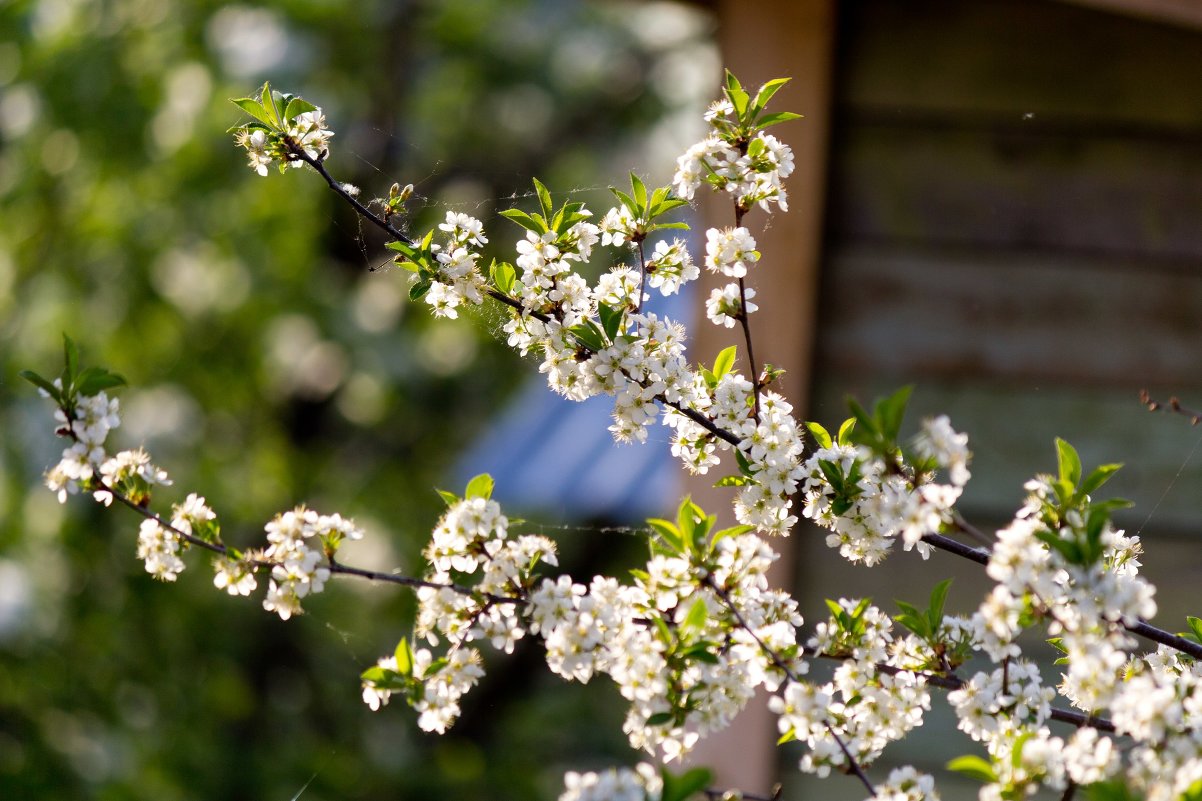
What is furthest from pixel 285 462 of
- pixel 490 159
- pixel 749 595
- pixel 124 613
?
pixel 749 595

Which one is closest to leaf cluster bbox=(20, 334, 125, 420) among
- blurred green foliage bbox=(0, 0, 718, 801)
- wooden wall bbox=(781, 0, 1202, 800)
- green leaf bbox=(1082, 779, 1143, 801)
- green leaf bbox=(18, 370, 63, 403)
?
green leaf bbox=(18, 370, 63, 403)

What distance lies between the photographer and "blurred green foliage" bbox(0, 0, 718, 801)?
3793 mm

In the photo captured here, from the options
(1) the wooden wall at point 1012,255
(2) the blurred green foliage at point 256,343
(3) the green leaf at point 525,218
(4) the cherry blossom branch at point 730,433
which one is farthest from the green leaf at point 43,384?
(2) the blurred green foliage at point 256,343

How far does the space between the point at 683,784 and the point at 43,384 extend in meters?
0.49

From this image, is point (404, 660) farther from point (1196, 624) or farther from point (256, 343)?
point (256, 343)

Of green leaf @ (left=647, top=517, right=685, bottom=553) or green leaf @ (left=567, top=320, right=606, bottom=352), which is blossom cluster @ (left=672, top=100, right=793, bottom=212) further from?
green leaf @ (left=647, top=517, right=685, bottom=553)

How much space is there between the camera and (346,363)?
480cm

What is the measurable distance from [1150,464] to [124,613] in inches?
150

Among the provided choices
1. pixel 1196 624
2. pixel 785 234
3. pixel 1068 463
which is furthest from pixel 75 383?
pixel 785 234

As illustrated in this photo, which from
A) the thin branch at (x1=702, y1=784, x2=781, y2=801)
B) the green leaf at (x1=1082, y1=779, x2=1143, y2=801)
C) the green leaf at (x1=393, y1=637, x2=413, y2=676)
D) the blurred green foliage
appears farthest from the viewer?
the blurred green foliage

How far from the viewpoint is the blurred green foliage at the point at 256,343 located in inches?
149

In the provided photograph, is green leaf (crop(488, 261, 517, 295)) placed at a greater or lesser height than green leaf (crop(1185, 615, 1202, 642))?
greater

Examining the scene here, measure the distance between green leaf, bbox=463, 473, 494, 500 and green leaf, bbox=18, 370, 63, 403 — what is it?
286 mm

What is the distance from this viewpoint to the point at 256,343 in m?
4.60
